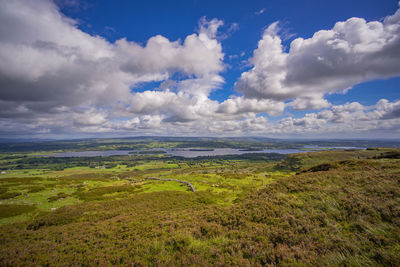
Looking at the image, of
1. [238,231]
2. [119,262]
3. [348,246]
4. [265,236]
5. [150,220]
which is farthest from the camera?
[150,220]

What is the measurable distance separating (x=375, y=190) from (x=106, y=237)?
56.2ft

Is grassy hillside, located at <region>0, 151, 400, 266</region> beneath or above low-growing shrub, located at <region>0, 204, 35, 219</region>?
above

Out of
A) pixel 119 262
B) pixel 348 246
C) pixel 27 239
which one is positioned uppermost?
pixel 348 246

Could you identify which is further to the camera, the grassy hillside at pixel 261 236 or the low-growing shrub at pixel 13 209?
the low-growing shrub at pixel 13 209

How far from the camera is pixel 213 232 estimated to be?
8758 mm

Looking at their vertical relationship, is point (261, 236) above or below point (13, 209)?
above

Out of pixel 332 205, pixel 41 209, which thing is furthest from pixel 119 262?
pixel 41 209

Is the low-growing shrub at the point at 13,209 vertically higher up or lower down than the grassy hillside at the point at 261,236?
lower down

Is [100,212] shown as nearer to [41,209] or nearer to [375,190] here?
[41,209]

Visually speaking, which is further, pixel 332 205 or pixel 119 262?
pixel 332 205

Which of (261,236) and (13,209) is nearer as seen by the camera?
(261,236)

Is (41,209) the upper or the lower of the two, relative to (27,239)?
lower

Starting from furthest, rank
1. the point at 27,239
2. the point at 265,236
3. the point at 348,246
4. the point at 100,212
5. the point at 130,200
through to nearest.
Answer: the point at 130,200 → the point at 100,212 → the point at 27,239 → the point at 265,236 → the point at 348,246

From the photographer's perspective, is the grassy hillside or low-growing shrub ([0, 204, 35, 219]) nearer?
the grassy hillside
